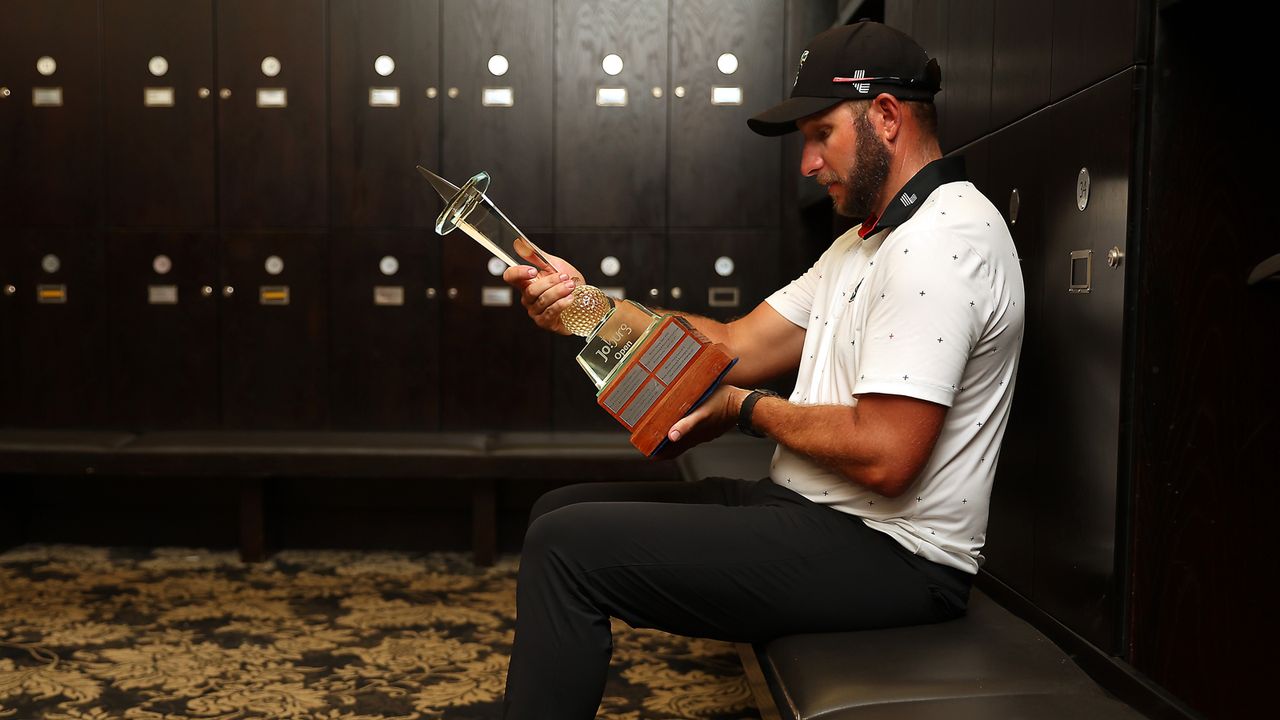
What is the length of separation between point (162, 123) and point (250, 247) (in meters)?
0.57

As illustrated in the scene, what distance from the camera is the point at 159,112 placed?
4.11 m

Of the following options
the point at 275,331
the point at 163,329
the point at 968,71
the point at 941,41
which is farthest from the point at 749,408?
the point at 163,329

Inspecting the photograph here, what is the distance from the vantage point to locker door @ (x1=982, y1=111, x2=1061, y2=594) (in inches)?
72.6

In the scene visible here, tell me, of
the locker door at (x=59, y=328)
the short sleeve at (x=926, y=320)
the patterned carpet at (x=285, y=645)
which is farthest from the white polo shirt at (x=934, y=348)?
the locker door at (x=59, y=328)

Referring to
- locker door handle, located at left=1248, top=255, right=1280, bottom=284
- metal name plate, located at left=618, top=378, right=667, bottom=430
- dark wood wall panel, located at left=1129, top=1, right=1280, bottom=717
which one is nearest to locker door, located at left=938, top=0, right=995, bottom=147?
dark wood wall panel, located at left=1129, top=1, right=1280, bottom=717

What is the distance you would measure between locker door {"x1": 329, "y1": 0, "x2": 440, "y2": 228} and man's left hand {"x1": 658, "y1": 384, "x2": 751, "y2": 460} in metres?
2.69

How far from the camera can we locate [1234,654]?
56.2 inches

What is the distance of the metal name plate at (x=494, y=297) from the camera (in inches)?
163

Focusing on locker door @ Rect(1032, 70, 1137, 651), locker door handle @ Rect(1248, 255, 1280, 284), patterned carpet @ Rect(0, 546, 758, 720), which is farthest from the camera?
patterned carpet @ Rect(0, 546, 758, 720)

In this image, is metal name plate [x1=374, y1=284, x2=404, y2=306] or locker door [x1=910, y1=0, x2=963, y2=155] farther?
metal name plate [x1=374, y1=284, x2=404, y2=306]

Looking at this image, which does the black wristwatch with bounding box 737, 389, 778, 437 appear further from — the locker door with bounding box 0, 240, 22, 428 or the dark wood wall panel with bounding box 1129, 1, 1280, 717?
the locker door with bounding box 0, 240, 22, 428

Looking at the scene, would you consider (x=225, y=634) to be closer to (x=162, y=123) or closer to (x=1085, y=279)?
(x=162, y=123)

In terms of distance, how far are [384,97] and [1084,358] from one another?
10.3 ft

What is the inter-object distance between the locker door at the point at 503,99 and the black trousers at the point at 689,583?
2717 mm
